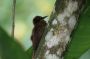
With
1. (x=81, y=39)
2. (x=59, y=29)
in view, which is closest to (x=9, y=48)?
(x=59, y=29)

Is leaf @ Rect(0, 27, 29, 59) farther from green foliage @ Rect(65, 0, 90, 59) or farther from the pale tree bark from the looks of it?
green foliage @ Rect(65, 0, 90, 59)

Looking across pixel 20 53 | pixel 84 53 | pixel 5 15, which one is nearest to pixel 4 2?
pixel 5 15

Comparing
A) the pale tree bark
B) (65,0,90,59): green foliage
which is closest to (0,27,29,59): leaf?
the pale tree bark

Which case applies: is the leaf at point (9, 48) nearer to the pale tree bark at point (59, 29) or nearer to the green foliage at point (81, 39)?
the pale tree bark at point (59, 29)

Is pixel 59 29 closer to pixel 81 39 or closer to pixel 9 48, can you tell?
pixel 81 39

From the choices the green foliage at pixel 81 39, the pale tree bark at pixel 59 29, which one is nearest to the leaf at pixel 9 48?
the pale tree bark at pixel 59 29

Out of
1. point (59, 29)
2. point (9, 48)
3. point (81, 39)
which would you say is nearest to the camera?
point (9, 48)

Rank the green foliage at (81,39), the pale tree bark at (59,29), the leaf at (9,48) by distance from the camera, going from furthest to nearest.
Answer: the green foliage at (81,39)
the pale tree bark at (59,29)
the leaf at (9,48)
